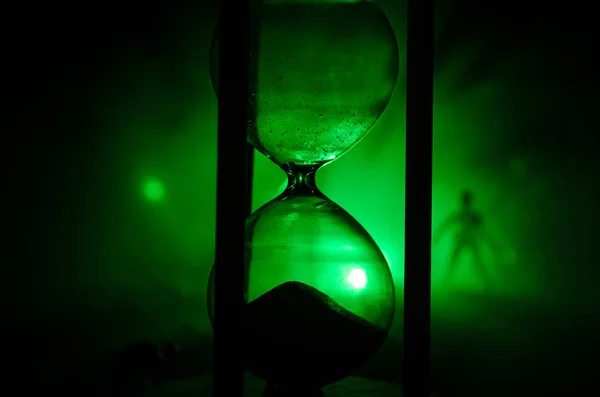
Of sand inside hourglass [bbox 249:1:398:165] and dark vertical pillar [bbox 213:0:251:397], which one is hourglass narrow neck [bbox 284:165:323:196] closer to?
sand inside hourglass [bbox 249:1:398:165]

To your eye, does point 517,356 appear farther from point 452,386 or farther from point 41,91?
Result: point 41,91

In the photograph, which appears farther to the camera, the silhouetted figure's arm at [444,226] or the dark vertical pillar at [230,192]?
the silhouetted figure's arm at [444,226]

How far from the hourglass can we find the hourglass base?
0.01m

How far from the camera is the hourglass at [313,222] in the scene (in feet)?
1.86

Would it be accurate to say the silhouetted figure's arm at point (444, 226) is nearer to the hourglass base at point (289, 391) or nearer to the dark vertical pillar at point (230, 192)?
the hourglass base at point (289, 391)

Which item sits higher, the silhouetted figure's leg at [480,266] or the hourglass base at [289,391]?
the silhouetted figure's leg at [480,266]

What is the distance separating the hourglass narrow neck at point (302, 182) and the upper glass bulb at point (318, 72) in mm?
38

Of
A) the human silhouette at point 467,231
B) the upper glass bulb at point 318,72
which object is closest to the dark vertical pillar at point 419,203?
the upper glass bulb at point 318,72

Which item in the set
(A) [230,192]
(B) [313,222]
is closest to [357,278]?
(B) [313,222]

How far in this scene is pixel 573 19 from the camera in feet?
2.39

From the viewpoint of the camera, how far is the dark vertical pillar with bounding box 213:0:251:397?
18.1 inches

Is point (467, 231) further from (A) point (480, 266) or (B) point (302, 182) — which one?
(B) point (302, 182)

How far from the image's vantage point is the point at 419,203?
1.61 ft

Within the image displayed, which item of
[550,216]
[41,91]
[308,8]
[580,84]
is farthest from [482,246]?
[41,91]
